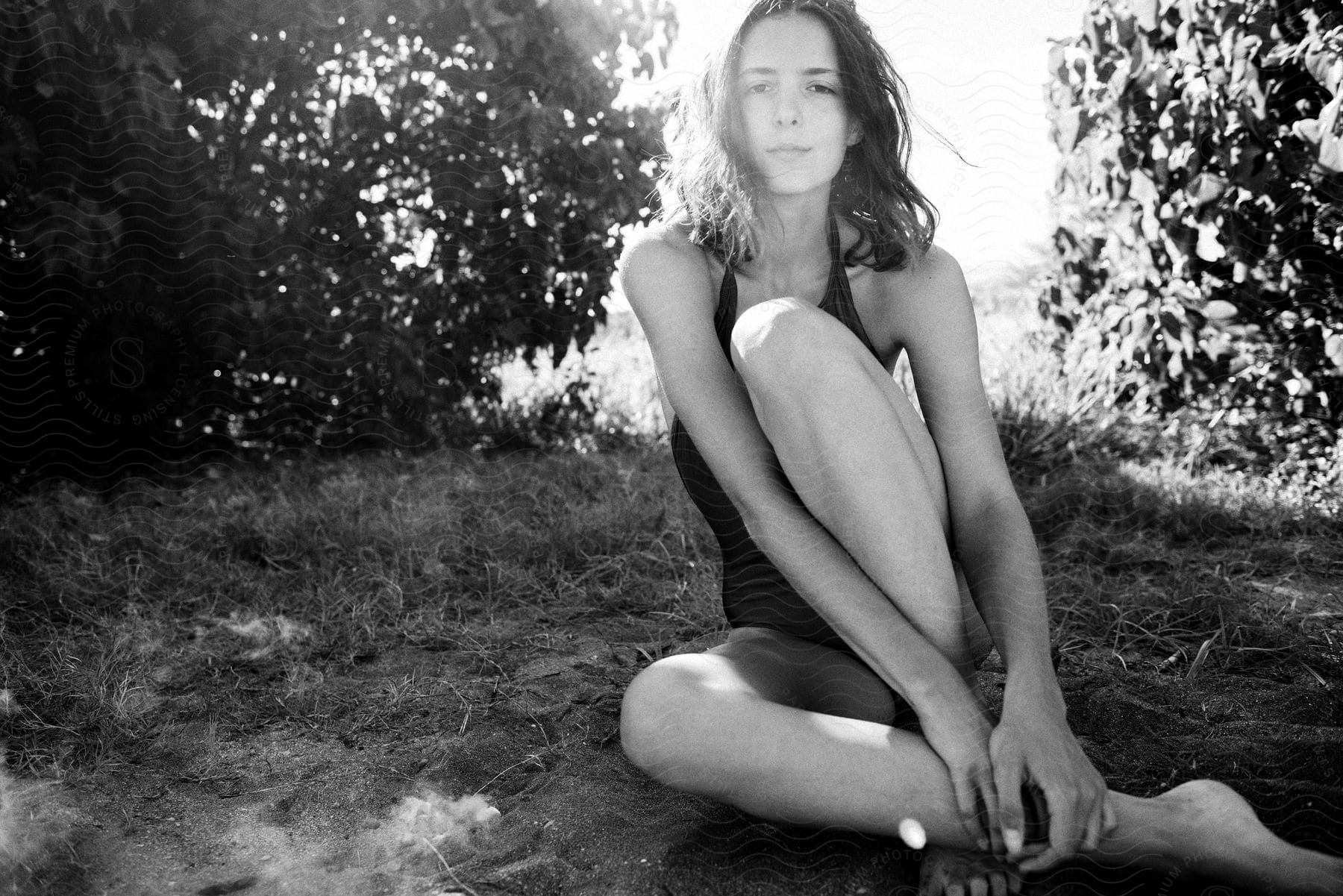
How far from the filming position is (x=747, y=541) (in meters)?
1.54

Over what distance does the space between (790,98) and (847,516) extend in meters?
0.63

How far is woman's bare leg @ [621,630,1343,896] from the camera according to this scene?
110cm

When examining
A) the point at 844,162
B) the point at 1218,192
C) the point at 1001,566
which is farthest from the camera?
the point at 1218,192

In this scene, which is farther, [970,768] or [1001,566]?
[1001,566]

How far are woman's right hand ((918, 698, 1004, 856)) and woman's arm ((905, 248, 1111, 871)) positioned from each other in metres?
0.01

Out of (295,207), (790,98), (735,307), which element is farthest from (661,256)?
(295,207)

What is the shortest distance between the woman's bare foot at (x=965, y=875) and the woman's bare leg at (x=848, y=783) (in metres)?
0.02

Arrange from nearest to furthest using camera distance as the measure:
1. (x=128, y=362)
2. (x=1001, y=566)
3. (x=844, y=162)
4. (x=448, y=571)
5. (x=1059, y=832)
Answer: (x=1059, y=832) < (x=1001, y=566) < (x=844, y=162) < (x=448, y=571) < (x=128, y=362)

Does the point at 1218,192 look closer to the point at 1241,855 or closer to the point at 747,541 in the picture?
the point at 747,541

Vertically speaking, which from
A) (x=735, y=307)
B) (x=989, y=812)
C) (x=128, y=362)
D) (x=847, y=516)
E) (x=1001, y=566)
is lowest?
(x=989, y=812)

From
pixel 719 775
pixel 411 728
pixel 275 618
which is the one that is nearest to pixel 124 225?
pixel 275 618

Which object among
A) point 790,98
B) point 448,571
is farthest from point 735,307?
point 448,571

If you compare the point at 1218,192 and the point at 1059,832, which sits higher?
the point at 1218,192

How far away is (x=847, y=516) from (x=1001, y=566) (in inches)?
9.6
